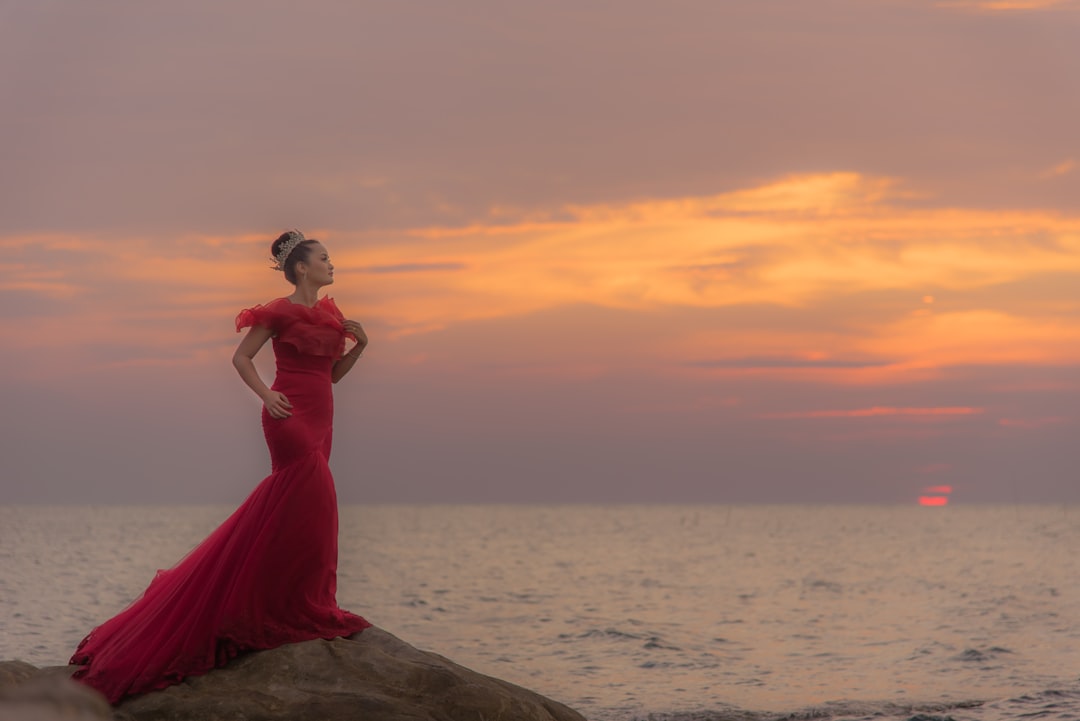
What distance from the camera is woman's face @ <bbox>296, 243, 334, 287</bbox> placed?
10.3 meters

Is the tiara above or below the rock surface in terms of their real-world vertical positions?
above

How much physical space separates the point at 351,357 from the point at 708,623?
26.5 m

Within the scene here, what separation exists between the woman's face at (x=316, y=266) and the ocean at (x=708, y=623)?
33.5 ft

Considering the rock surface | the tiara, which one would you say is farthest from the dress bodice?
the rock surface

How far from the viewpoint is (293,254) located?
10.4 meters

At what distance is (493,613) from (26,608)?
13.7m

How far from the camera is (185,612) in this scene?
995cm

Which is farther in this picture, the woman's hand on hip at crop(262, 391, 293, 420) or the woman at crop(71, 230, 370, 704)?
the woman's hand on hip at crop(262, 391, 293, 420)

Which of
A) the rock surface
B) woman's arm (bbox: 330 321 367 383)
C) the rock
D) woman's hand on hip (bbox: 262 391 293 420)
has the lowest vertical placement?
the rock surface

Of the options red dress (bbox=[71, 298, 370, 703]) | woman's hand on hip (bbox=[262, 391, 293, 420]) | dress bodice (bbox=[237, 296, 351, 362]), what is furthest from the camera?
dress bodice (bbox=[237, 296, 351, 362])

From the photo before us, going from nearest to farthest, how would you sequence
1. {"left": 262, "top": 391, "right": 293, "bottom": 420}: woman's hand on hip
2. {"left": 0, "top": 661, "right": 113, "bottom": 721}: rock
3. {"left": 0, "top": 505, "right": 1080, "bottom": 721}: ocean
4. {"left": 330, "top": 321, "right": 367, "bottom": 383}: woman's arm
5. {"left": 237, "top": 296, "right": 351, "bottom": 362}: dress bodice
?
{"left": 0, "top": 661, "right": 113, "bottom": 721}: rock, {"left": 262, "top": 391, "right": 293, "bottom": 420}: woman's hand on hip, {"left": 237, "top": 296, "right": 351, "bottom": 362}: dress bodice, {"left": 330, "top": 321, "right": 367, "bottom": 383}: woman's arm, {"left": 0, "top": 505, "right": 1080, "bottom": 721}: ocean

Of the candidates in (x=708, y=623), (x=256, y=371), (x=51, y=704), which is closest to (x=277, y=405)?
(x=256, y=371)

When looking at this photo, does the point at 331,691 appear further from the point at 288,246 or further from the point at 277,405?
the point at 288,246

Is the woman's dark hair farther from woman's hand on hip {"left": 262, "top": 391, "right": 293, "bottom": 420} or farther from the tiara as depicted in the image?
woman's hand on hip {"left": 262, "top": 391, "right": 293, "bottom": 420}
